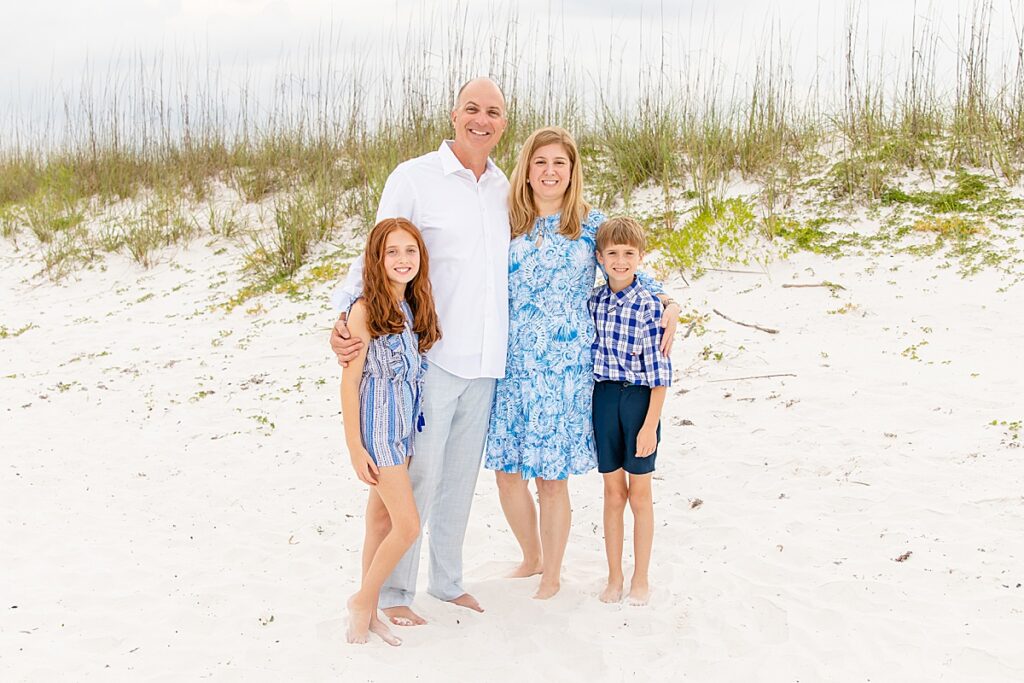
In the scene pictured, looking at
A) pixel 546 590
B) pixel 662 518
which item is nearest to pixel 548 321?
pixel 546 590

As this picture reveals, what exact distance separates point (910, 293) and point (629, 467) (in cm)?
391

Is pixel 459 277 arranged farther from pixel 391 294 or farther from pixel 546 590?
pixel 546 590

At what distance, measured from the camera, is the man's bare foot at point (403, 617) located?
118 inches

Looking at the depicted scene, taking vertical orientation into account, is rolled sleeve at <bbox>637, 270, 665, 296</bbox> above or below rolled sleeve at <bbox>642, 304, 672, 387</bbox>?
above

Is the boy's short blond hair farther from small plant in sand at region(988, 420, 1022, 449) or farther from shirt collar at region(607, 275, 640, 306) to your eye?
small plant in sand at region(988, 420, 1022, 449)

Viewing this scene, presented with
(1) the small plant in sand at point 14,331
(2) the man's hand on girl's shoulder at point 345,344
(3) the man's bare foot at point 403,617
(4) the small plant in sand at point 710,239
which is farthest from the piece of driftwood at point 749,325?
(1) the small plant in sand at point 14,331

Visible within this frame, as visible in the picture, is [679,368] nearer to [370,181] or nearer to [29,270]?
[370,181]

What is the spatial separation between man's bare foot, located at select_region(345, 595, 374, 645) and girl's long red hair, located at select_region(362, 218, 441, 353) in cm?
92

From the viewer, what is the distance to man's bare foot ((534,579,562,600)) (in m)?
3.22

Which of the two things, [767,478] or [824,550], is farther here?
[767,478]

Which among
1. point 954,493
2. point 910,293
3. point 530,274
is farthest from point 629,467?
point 910,293

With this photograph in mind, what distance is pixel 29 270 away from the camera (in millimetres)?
10641

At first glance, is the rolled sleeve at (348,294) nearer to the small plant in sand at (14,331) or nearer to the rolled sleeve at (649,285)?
the rolled sleeve at (649,285)

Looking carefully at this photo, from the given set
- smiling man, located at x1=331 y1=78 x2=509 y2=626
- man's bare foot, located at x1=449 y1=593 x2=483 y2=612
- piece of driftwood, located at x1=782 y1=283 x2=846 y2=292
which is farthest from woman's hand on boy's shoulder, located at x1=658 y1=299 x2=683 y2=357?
piece of driftwood, located at x1=782 y1=283 x2=846 y2=292
